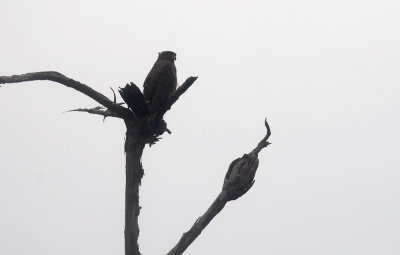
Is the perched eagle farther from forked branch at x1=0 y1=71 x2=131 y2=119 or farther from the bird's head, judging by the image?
forked branch at x1=0 y1=71 x2=131 y2=119

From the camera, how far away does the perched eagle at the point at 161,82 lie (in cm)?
Answer: 705

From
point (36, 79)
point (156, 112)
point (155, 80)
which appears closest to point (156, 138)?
point (156, 112)

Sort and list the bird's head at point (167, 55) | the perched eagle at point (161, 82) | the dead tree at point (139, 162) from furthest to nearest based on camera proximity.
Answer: the bird's head at point (167, 55) → the perched eagle at point (161, 82) → the dead tree at point (139, 162)

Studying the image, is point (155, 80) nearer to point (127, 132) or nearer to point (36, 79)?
point (127, 132)

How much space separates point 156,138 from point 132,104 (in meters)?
0.64

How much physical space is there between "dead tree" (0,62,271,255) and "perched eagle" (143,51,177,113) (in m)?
0.14

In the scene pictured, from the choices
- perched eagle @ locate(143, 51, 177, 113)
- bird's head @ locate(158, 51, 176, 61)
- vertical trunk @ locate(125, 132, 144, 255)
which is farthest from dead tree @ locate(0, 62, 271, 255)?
bird's head @ locate(158, 51, 176, 61)

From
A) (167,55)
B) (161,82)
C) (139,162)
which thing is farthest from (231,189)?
(167,55)

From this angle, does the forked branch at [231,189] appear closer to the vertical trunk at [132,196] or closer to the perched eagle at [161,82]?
the vertical trunk at [132,196]

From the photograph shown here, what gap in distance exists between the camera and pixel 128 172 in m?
7.00

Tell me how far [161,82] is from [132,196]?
1764 millimetres

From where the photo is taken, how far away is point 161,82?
7395 millimetres

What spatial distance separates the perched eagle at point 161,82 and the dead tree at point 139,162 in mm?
136

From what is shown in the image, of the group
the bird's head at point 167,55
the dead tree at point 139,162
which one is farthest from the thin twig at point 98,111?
the bird's head at point 167,55
